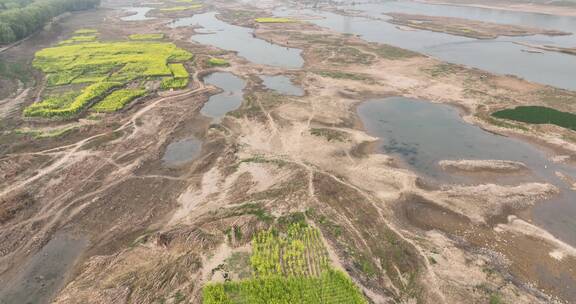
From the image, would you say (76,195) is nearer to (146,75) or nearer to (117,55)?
(146,75)

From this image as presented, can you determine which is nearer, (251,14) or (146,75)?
(146,75)

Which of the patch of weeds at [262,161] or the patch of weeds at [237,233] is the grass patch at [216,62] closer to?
the patch of weeds at [262,161]

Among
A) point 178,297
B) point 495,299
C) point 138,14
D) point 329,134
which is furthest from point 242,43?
point 495,299

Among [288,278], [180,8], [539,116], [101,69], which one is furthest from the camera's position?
[180,8]

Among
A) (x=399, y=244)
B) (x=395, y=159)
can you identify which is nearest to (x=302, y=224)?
(x=399, y=244)

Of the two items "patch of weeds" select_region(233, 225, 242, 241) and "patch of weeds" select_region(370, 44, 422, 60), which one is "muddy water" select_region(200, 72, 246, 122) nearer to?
"patch of weeds" select_region(233, 225, 242, 241)

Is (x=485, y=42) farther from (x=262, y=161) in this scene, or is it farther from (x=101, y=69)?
(x=101, y=69)

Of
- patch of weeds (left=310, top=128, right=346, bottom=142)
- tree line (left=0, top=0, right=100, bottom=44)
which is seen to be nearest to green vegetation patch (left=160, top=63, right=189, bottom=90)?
patch of weeds (left=310, top=128, right=346, bottom=142)
